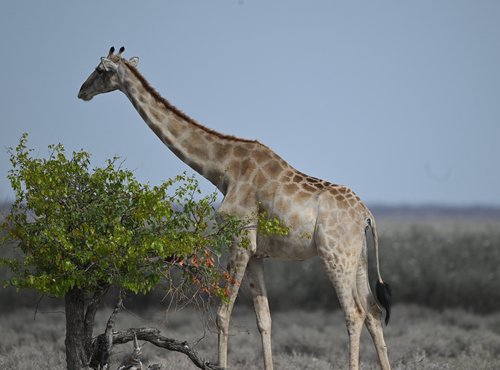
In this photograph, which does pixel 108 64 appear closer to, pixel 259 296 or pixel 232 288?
pixel 232 288

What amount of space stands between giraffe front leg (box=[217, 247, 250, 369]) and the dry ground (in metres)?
0.20

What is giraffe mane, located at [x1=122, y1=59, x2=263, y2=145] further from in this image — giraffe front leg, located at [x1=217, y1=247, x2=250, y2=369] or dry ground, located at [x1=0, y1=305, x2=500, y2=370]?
dry ground, located at [x1=0, y1=305, x2=500, y2=370]

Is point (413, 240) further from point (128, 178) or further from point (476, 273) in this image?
point (128, 178)

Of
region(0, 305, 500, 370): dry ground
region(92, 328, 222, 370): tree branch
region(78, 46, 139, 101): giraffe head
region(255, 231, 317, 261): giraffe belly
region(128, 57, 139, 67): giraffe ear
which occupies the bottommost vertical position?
region(0, 305, 500, 370): dry ground

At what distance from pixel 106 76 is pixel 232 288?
277 cm

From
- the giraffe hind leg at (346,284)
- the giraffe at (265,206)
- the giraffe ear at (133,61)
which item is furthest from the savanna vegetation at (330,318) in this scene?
the giraffe ear at (133,61)

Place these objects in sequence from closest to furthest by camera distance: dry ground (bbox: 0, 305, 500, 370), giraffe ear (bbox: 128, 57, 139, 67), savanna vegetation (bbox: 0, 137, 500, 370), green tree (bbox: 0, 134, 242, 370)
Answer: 1. green tree (bbox: 0, 134, 242, 370)
2. giraffe ear (bbox: 128, 57, 139, 67)
3. dry ground (bbox: 0, 305, 500, 370)
4. savanna vegetation (bbox: 0, 137, 500, 370)

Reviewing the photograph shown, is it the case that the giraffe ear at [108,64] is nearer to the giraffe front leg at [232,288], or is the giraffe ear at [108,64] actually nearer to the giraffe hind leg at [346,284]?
the giraffe front leg at [232,288]

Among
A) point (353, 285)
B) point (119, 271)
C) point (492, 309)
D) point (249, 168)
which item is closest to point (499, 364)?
point (353, 285)

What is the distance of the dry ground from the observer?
13.4m

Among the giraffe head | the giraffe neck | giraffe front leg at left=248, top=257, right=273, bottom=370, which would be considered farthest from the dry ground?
the giraffe head

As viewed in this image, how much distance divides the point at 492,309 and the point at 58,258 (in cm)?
1843

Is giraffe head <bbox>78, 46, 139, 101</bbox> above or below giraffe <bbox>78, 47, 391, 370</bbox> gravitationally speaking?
above

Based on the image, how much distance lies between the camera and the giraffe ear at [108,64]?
1027 centimetres
